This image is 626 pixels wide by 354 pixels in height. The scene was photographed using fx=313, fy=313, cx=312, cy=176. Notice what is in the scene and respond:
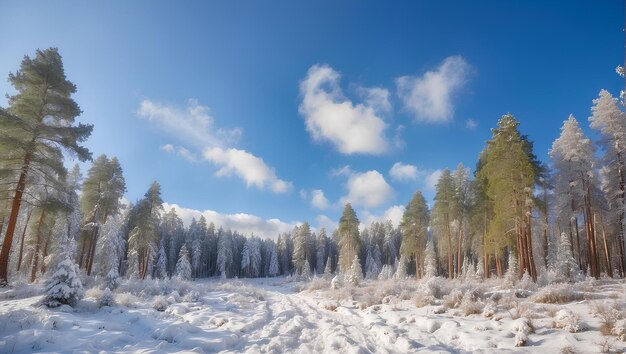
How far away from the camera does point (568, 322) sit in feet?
28.4

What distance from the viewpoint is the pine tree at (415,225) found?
4266 centimetres

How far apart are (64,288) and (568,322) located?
1626 cm

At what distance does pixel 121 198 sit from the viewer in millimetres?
32750

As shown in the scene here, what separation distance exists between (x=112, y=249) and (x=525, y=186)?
40274 millimetres

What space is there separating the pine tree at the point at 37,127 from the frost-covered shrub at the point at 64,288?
17.5 ft

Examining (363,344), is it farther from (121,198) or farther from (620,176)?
(121,198)

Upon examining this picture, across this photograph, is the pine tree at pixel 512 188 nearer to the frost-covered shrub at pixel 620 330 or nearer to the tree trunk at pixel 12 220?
the frost-covered shrub at pixel 620 330

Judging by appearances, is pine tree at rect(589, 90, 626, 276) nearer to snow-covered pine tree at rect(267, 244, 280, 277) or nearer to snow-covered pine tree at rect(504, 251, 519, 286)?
snow-covered pine tree at rect(504, 251, 519, 286)

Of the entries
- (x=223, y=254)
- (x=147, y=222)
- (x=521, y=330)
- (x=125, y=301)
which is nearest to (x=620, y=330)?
(x=521, y=330)

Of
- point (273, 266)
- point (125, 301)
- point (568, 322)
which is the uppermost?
point (568, 322)

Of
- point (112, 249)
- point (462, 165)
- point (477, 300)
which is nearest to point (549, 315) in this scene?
point (477, 300)

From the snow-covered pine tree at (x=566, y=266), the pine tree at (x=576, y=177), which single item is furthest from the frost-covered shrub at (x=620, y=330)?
the pine tree at (x=576, y=177)

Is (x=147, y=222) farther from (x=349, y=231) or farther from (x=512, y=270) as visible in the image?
(x=512, y=270)

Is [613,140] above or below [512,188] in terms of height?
above
